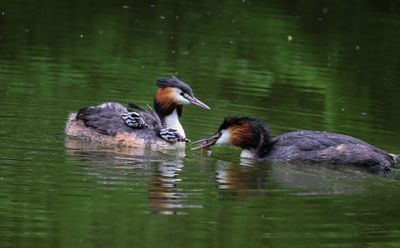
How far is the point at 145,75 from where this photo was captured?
1661 centimetres

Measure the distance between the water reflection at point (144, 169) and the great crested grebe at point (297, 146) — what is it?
0.65 metres

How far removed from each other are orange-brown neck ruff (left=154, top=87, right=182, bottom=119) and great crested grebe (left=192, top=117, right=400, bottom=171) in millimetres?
970

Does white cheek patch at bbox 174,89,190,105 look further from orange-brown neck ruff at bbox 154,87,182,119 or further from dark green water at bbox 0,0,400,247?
dark green water at bbox 0,0,400,247

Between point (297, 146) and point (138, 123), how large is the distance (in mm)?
1709

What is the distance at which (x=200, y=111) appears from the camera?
1455 centimetres

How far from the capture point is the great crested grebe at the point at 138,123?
12.4m

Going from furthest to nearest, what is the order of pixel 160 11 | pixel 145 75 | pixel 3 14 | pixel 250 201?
pixel 160 11, pixel 3 14, pixel 145 75, pixel 250 201

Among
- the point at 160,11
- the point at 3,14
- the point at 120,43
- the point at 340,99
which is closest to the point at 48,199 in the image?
the point at 340,99

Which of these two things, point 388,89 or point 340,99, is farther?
point 388,89

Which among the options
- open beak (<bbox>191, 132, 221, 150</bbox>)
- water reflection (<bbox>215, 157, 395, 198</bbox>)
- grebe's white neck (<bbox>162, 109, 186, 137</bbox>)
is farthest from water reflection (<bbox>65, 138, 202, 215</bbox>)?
grebe's white neck (<bbox>162, 109, 186, 137</bbox>)

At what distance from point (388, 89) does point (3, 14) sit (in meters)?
7.65

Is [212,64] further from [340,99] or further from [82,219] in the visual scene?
[82,219]

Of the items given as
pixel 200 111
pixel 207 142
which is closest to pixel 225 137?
pixel 207 142

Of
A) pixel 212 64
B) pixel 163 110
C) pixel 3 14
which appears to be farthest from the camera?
pixel 3 14
